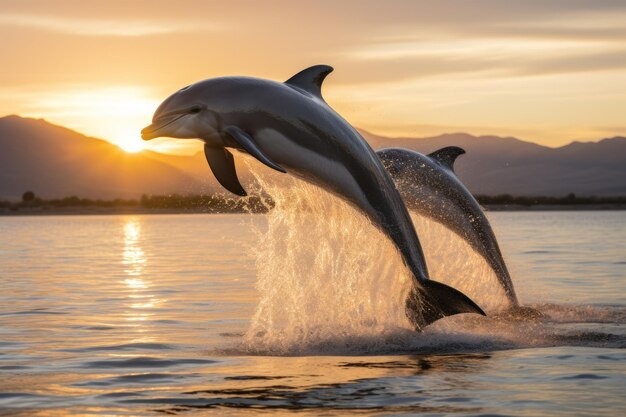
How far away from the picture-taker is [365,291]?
15.8 m

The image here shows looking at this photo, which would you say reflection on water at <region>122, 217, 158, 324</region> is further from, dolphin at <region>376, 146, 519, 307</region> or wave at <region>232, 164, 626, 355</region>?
dolphin at <region>376, 146, 519, 307</region>

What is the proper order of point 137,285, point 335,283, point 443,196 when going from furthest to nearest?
point 137,285
point 443,196
point 335,283

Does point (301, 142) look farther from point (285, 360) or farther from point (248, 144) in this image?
point (285, 360)

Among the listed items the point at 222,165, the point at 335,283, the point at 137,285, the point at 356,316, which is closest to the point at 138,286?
the point at 137,285

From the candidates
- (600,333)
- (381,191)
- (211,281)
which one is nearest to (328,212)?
(381,191)

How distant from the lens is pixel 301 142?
1247cm

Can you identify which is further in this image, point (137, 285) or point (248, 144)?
point (137, 285)

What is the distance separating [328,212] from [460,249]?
15.0 ft

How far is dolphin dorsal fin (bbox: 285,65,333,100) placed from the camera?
13.1 metres

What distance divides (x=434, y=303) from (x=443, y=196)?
14.2 feet

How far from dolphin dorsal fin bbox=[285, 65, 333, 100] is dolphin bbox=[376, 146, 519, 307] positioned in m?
3.31

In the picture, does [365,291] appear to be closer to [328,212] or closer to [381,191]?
[328,212]

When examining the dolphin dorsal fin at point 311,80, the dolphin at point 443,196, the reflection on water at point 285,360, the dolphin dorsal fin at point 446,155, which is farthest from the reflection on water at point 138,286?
the dolphin dorsal fin at point 311,80

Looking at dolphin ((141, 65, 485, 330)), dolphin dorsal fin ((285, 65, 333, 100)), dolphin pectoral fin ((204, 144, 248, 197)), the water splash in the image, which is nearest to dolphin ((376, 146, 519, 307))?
the water splash
